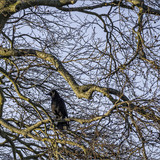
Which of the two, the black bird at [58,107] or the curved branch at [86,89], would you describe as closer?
the curved branch at [86,89]

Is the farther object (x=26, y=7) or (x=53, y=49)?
(x=53, y=49)

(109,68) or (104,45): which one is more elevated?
(104,45)

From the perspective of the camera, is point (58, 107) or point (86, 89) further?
point (58, 107)

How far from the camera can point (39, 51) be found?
22.6 feet

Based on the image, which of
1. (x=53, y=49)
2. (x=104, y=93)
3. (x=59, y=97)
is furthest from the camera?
(x=59, y=97)

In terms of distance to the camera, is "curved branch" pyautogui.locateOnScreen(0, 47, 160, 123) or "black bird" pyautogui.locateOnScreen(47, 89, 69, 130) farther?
"black bird" pyautogui.locateOnScreen(47, 89, 69, 130)

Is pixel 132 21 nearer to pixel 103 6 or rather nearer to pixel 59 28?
pixel 103 6

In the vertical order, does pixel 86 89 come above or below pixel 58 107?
below

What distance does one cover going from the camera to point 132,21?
6.46 m

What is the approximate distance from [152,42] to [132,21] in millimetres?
768

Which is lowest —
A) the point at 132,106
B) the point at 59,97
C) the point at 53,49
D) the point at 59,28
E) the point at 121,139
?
the point at 121,139

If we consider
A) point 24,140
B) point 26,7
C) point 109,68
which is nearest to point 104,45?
point 109,68

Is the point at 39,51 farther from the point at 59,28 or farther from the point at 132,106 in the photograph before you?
the point at 132,106

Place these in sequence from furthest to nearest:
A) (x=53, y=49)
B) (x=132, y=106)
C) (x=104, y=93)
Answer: (x=53, y=49), (x=104, y=93), (x=132, y=106)
